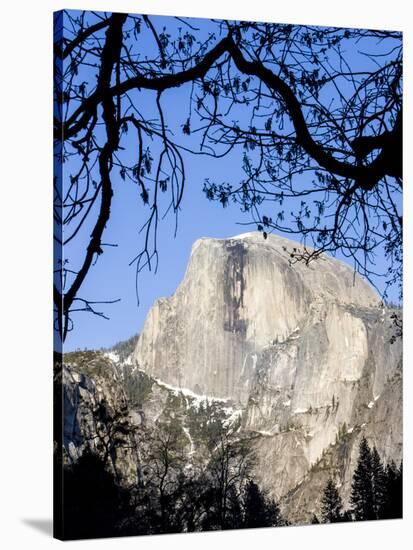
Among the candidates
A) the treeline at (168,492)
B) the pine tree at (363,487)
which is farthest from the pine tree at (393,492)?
the treeline at (168,492)

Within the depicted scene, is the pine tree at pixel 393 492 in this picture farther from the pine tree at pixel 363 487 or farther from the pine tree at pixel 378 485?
the pine tree at pixel 363 487

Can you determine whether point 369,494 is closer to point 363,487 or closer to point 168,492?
point 363,487

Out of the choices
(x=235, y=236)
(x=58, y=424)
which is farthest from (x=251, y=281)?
(x=58, y=424)

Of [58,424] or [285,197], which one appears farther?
[285,197]

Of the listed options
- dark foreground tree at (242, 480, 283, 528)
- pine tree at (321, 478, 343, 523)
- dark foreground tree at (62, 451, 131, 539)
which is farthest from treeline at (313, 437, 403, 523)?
dark foreground tree at (62, 451, 131, 539)

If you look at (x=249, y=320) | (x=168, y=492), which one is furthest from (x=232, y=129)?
(x=168, y=492)

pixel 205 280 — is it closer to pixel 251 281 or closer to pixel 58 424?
pixel 251 281
